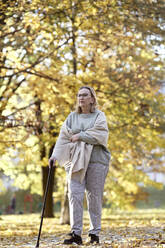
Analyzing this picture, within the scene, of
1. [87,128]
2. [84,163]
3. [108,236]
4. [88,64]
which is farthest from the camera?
[88,64]

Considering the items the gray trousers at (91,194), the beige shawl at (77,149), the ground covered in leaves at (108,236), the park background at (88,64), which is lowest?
the ground covered in leaves at (108,236)

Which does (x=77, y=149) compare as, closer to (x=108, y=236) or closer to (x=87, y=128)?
(x=87, y=128)

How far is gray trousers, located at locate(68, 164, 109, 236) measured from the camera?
4.37 metres

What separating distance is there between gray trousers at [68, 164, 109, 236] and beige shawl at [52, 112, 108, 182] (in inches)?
3.8

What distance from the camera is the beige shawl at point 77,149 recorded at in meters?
4.35

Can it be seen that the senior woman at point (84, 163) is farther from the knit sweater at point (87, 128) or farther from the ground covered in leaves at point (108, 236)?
the ground covered in leaves at point (108, 236)

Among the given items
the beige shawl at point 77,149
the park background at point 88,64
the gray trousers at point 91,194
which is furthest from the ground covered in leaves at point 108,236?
the park background at point 88,64

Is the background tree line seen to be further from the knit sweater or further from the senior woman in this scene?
the senior woman

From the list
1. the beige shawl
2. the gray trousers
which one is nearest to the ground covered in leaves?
the gray trousers

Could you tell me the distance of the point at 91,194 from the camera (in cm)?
443

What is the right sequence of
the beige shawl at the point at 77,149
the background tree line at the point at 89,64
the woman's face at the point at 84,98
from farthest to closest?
the background tree line at the point at 89,64
the woman's face at the point at 84,98
the beige shawl at the point at 77,149

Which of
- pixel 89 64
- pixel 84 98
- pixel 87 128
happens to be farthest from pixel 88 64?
pixel 87 128

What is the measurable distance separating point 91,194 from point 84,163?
39 cm

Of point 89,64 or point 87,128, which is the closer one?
point 87,128
